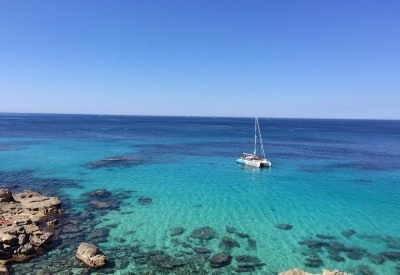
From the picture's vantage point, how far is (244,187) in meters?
45.4

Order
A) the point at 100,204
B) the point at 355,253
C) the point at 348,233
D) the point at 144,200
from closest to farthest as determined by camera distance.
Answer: the point at 355,253, the point at 348,233, the point at 100,204, the point at 144,200

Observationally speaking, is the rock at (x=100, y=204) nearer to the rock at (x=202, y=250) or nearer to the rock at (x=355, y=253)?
the rock at (x=202, y=250)

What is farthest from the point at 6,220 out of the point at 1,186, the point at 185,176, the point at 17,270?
the point at 185,176

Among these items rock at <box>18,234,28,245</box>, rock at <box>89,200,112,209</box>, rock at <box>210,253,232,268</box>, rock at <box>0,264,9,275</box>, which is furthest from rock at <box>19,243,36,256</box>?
rock at <box>210,253,232,268</box>

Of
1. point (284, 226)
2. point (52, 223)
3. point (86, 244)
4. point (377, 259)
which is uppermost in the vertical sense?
point (86, 244)

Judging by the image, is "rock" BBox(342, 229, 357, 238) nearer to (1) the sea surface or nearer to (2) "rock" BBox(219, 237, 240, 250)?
(1) the sea surface

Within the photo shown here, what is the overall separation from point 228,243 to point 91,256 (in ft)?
36.0

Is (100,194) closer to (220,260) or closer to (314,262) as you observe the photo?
(220,260)

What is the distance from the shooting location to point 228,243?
26.6 metres

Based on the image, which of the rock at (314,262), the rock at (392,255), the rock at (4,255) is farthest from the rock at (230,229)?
the rock at (4,255)

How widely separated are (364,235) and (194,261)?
54.2 ft

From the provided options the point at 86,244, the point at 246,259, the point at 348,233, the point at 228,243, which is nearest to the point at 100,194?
the point at 86,244

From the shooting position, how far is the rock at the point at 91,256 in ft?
72.4

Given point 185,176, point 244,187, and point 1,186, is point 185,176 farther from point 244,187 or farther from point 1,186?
point 1,186
